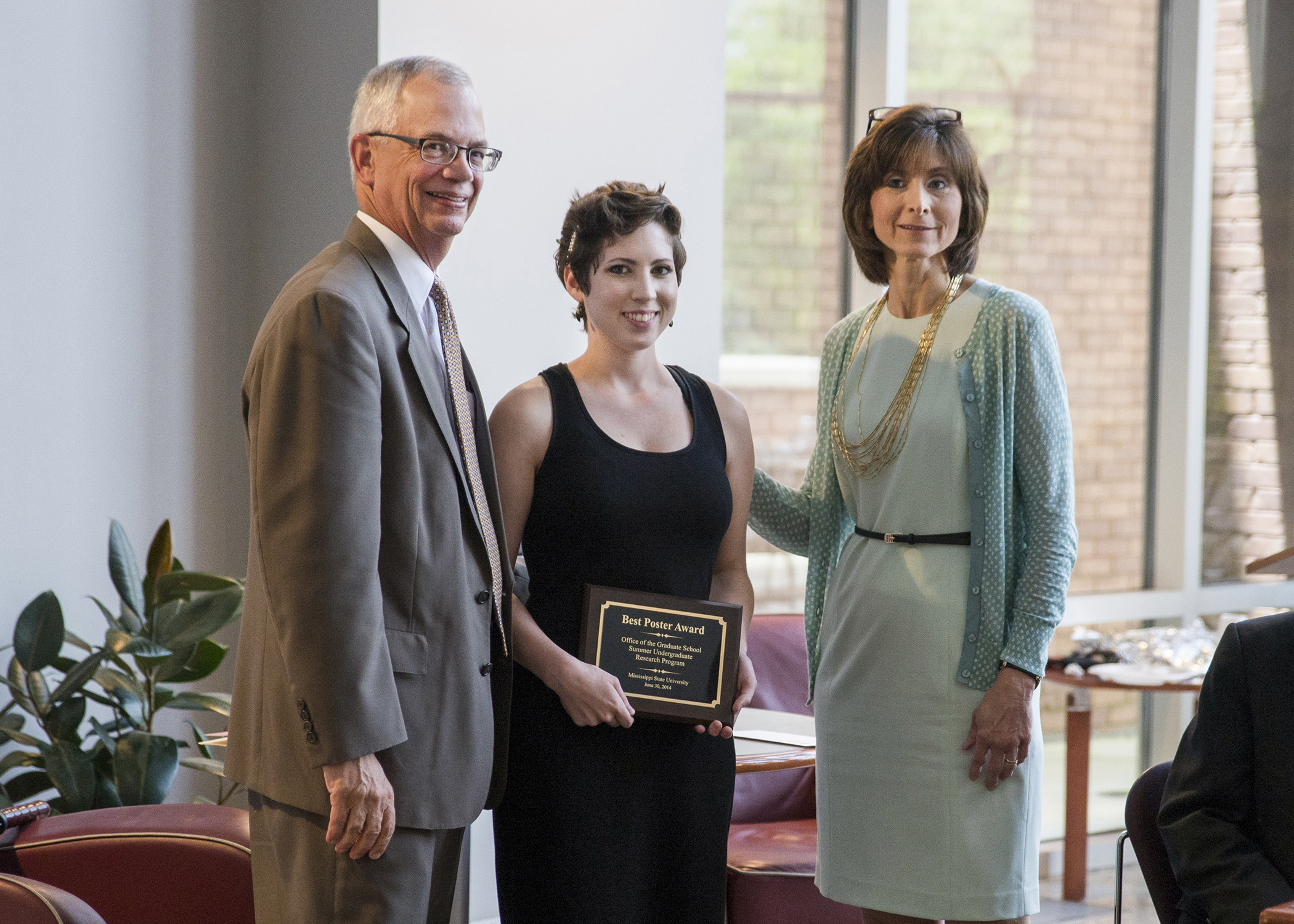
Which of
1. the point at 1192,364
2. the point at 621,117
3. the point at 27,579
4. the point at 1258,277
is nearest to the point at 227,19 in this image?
the point at 621,117

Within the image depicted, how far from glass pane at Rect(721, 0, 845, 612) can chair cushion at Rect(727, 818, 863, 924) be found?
1.70 meters

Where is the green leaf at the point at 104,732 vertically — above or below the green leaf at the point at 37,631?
below

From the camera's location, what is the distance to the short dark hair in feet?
6.84

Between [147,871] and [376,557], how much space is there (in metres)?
0.97

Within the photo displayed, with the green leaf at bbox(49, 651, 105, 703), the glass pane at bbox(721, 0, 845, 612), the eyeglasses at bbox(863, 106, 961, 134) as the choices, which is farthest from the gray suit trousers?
the glass pane at bbox(721, 0, 845, 612)

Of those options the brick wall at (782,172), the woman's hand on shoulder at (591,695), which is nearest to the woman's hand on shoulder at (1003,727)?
the woman's hand on shoulder at (591,695)

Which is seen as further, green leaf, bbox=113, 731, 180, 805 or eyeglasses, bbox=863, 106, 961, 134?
green leaf, bbox=113, 731, 180, 805

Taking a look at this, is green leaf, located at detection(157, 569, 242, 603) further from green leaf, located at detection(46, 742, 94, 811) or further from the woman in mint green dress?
the woman in mint green dress

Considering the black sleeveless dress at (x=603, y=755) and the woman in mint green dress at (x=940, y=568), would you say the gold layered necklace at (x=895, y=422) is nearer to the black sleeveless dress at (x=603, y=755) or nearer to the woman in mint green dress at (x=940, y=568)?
the woman in mint green dress at (x=940, y=568)

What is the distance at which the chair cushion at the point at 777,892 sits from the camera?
9.15ft

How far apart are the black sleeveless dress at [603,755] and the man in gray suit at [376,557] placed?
0.18 meters

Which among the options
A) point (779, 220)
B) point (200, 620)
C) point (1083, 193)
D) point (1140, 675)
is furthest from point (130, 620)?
point (1083, 193)

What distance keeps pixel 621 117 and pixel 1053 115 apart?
226 cm

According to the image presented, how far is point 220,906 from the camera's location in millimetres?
2230
